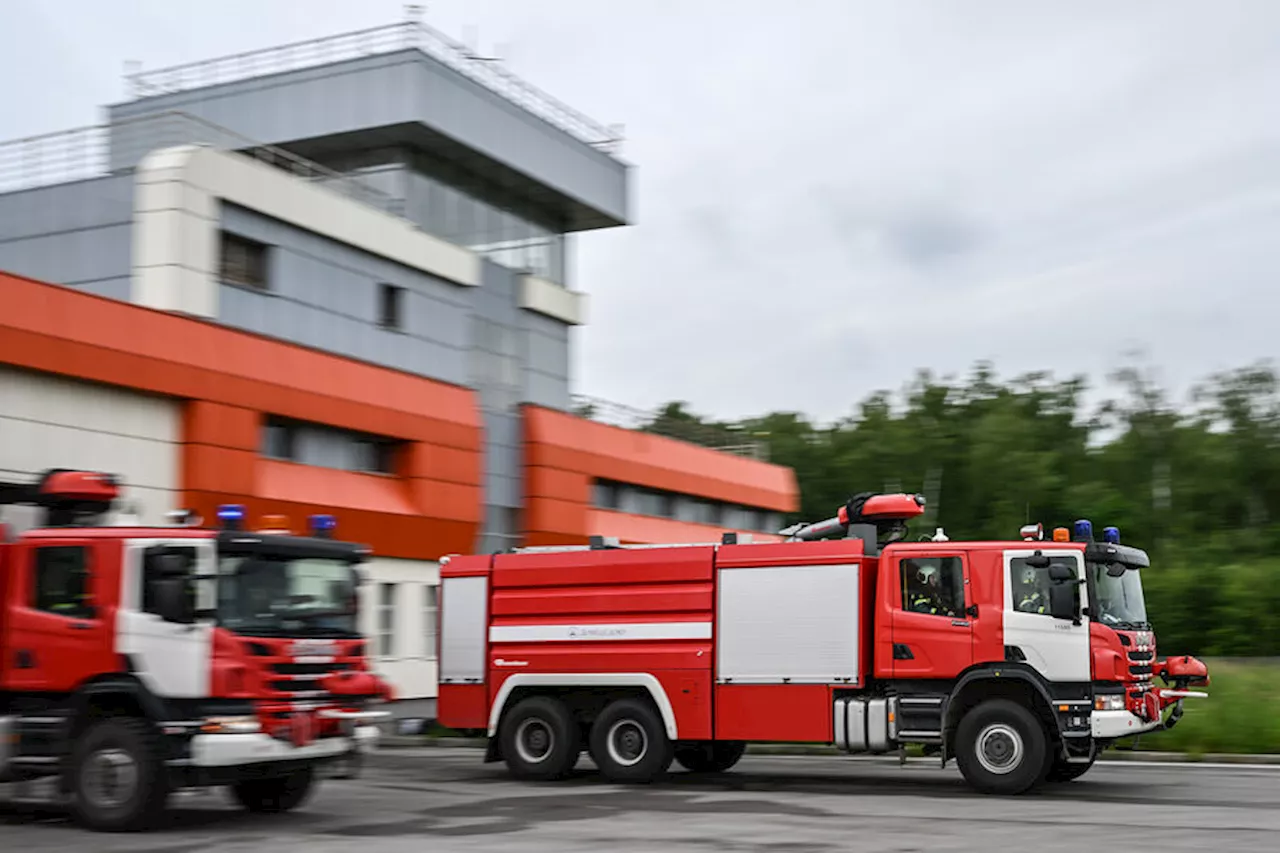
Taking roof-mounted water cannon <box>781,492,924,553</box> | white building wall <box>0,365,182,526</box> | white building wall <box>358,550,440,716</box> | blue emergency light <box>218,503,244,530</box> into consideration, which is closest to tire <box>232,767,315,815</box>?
blue emergency light <box>218,503,244,530</box>

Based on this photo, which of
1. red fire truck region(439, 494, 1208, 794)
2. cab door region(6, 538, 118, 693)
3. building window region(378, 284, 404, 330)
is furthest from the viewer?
building window region(378, 284, 404, 330)

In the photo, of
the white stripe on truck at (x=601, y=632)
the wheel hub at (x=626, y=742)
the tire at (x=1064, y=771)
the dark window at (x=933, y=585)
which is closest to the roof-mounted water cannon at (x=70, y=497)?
the white stripe on truck at (x=601, y=632)

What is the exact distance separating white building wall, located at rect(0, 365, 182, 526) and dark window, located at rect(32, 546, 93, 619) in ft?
19.8

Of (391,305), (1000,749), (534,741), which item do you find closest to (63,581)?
(534,741)

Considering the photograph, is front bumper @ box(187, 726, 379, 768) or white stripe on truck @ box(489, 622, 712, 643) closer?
front bumper @ box(187, 726, 379, 768)

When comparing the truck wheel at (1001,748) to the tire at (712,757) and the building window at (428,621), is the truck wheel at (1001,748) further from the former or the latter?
the building window at (428,621)

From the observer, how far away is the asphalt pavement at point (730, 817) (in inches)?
464

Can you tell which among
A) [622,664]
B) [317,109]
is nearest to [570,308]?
[317,109]

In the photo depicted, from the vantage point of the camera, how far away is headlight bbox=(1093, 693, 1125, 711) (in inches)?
591

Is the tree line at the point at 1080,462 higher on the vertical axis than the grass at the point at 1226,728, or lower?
higher

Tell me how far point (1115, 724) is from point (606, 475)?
2257 centimetres

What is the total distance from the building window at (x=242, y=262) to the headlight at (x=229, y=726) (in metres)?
14.9

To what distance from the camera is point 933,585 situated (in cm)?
1598

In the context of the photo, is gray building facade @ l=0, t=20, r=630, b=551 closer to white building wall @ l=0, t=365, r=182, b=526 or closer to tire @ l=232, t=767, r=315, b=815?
white building wall @ l=0, t=365, r=182, b=526
